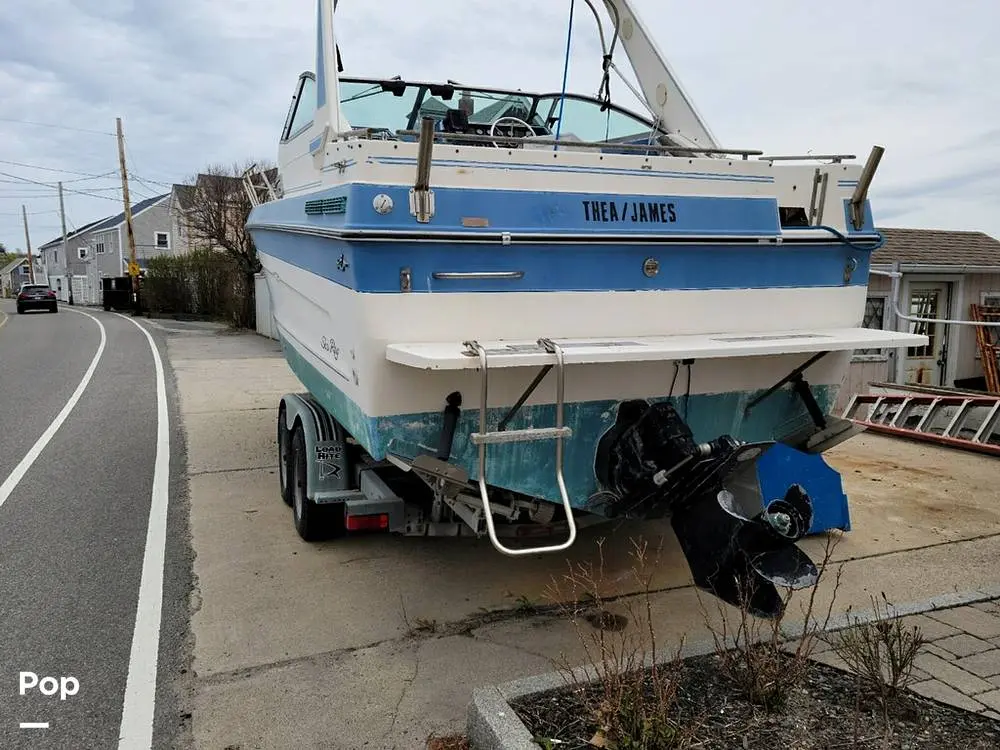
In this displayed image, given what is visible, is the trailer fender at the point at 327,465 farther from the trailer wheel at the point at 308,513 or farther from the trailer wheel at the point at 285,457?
the trailer wheel at the point at 285,457

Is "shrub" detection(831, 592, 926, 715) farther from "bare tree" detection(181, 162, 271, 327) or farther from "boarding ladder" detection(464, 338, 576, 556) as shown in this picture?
"bare tree" detection(181, 162, 271, 327)

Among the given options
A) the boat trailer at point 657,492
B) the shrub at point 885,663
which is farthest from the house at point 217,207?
the shrub at point 885,663

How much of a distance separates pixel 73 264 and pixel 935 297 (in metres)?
64.4

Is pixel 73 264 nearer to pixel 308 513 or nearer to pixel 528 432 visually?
pixel 308 513

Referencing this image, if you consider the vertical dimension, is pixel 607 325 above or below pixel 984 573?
above

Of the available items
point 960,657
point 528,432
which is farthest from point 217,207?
point 960,657

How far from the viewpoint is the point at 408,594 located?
4750 mm

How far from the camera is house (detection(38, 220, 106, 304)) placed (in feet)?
198

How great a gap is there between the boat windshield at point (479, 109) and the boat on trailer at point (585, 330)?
1071 millimetres

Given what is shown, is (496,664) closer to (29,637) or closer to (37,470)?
(29,637)

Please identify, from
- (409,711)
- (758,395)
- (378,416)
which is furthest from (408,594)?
(758,395)

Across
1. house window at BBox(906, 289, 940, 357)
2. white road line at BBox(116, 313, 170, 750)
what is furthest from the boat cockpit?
house window at BBox(906, 289, 940, 357)

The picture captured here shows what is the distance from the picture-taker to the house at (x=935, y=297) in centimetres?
1307

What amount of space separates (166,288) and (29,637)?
35.5 meters
